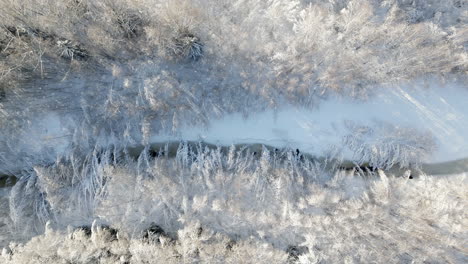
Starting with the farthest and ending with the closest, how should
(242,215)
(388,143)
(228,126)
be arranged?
(228,126), (388,143), (242,215)

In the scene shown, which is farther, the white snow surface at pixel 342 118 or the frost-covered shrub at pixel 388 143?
the white snow surface at pixel 342 118

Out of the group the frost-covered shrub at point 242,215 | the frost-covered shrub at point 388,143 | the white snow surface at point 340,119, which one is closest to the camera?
the frost-covered shrub at point 242,215

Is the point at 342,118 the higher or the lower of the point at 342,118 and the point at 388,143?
the higher

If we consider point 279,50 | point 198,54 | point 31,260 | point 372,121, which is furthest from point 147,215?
point 372,121

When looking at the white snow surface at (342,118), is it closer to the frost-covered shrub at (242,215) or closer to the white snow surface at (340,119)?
the white snow surface at (340,119)

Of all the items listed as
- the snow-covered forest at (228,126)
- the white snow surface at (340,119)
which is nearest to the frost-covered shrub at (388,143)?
the snow-covered forest at (228,126)

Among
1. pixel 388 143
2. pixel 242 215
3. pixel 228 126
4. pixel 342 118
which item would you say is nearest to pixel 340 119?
pixel 342 118

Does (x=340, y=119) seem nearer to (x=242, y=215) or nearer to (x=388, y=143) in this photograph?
(x=388, y=143)

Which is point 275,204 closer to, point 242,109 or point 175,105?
point 242,109

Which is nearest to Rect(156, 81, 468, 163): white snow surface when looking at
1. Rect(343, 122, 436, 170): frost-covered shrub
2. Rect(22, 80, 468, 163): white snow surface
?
Rect(22, 80, 468, 163): white snow surface
